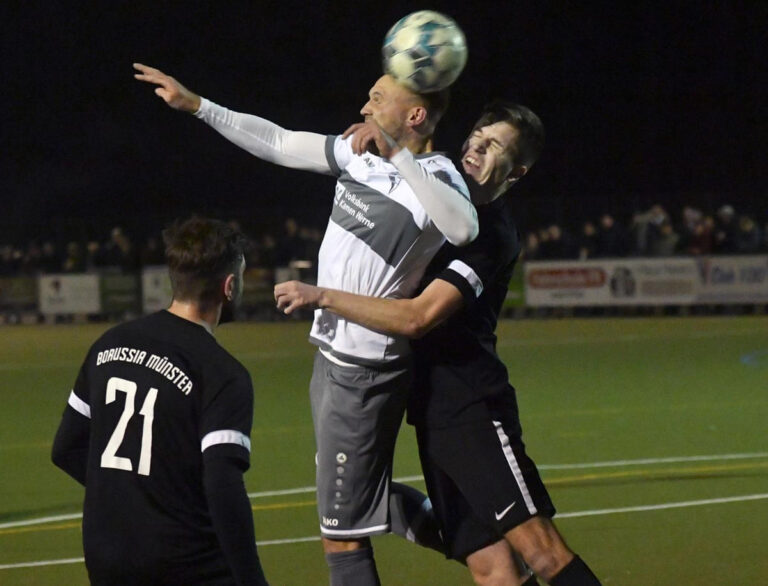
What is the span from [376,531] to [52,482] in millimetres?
5410

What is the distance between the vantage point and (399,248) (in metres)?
4.83

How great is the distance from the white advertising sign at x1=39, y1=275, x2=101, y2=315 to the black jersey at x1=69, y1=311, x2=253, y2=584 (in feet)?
90.6

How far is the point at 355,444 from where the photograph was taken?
4.91m

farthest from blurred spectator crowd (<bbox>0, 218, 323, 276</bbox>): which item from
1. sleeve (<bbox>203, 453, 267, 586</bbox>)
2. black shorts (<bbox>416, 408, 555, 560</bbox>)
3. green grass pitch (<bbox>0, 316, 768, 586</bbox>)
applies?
sleeve (<bbox>203, 453, 267, 586</bbox>)

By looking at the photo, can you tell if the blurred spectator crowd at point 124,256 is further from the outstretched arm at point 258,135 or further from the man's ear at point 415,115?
the man's ear at point 415,115

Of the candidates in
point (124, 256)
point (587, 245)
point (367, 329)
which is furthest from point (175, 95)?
point (124, 256)

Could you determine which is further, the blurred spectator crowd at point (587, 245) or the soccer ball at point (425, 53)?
the blurred spectator crowd at point (587, 245)

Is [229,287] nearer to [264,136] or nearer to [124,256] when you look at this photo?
[264,136]

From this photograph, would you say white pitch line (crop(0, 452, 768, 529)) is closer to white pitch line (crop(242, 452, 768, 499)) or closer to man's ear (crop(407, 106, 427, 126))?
white pitch line (crop(242, 452, 768, 499))

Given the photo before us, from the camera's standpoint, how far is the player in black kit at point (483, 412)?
498cm

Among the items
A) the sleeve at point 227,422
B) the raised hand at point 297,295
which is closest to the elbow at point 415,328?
the raised hand at point 297,295

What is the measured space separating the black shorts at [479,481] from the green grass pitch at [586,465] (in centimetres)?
171

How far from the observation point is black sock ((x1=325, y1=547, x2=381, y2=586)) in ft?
16.3

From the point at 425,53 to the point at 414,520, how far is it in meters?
1.79
